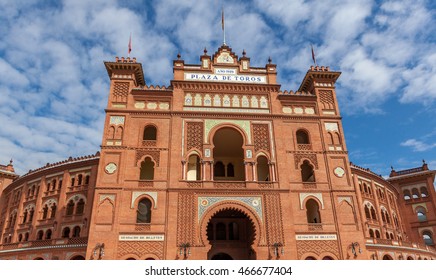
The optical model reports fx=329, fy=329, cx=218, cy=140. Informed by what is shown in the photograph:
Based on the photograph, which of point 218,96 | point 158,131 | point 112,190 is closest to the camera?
point 112,190

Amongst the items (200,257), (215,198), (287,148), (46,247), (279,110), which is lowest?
(200,257)

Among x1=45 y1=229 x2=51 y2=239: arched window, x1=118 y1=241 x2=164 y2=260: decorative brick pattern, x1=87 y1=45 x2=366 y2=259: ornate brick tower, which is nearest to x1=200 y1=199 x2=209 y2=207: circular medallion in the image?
x1=87 y1=45 x2=366 y2=259: ornate brick tower

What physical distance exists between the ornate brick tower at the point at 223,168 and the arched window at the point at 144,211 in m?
0.08

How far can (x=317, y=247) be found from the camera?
21906 millimetres

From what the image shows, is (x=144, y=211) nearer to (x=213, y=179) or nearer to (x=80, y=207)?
(x=213, y=179)

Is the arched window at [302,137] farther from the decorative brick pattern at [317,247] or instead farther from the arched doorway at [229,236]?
the decorative brick pattern at [317,247]

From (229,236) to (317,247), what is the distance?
7.57 metres

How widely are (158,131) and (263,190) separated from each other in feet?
29.1

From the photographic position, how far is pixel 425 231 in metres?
39.2

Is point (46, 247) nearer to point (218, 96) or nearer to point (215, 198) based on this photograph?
point (215, 198)

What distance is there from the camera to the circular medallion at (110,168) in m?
22.9

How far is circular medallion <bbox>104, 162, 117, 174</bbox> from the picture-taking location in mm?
22938
